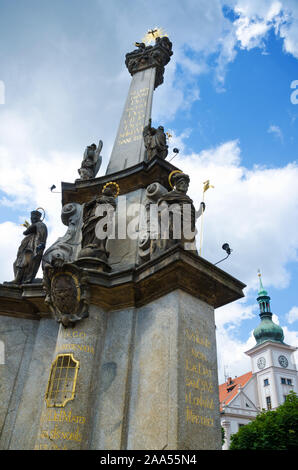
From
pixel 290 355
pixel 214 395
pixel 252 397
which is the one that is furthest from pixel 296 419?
pixel 290 355

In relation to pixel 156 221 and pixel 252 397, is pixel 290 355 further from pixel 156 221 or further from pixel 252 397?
pixel 156 221

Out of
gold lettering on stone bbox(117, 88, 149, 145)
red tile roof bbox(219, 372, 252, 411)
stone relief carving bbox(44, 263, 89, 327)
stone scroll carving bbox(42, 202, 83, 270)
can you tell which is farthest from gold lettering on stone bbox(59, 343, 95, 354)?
red tile roof bbox(219, 372, 252, 411)

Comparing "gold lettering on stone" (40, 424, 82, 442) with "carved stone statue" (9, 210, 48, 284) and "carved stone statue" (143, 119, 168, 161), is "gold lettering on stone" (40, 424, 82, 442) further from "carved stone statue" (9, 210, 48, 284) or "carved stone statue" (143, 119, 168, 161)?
"carved stone statue" (143, 119, 168, 161)

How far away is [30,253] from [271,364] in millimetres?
58243

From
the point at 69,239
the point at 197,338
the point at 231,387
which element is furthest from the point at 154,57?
the point at 231,387

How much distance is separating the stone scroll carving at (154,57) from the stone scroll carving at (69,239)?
20.4ft

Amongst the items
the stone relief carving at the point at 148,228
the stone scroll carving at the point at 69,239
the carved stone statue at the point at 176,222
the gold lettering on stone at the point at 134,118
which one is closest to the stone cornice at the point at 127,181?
the stone scroll carving at the point at 69,239

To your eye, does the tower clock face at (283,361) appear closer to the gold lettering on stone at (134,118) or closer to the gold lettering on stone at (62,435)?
the gold lettering on stone at (134,118)

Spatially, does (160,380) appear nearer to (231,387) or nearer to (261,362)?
(231,387)

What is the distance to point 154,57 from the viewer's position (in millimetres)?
12516

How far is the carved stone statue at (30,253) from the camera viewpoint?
8.04 m

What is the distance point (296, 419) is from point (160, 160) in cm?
1874

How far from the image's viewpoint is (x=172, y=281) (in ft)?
19.7
